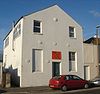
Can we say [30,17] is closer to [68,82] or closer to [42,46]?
[42,46]

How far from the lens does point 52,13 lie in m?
31.2

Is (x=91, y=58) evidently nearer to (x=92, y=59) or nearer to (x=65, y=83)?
(x=92, y=59)

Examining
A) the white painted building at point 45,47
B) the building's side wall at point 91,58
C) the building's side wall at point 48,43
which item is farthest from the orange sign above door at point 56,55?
the building's side wall at point 91,58

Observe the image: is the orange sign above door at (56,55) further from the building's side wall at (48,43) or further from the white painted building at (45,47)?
the building's side wall at (48,43)

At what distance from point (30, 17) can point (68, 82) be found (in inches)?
354

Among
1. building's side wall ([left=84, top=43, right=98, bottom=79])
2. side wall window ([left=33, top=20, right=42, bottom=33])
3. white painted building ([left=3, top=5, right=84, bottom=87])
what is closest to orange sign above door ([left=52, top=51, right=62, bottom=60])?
white painted building ([left=3, top=5, right=84, bottom=87])

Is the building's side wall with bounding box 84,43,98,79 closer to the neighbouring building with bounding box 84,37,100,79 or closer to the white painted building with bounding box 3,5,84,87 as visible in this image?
the neighbouring building with bounding box 84,37,100,79

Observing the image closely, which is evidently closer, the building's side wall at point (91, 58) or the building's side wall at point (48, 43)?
the building's side wall at point (48, 43)

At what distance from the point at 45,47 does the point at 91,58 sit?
771 cm

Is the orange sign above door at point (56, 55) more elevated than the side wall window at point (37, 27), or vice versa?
the side wall window at point (37, 27)

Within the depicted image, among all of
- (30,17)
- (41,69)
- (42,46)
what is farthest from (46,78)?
(30,17)

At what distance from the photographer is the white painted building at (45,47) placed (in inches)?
1117

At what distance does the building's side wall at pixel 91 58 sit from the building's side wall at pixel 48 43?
0.98m

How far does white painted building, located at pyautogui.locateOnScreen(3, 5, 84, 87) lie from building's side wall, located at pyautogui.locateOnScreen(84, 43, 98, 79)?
3.21 feet
